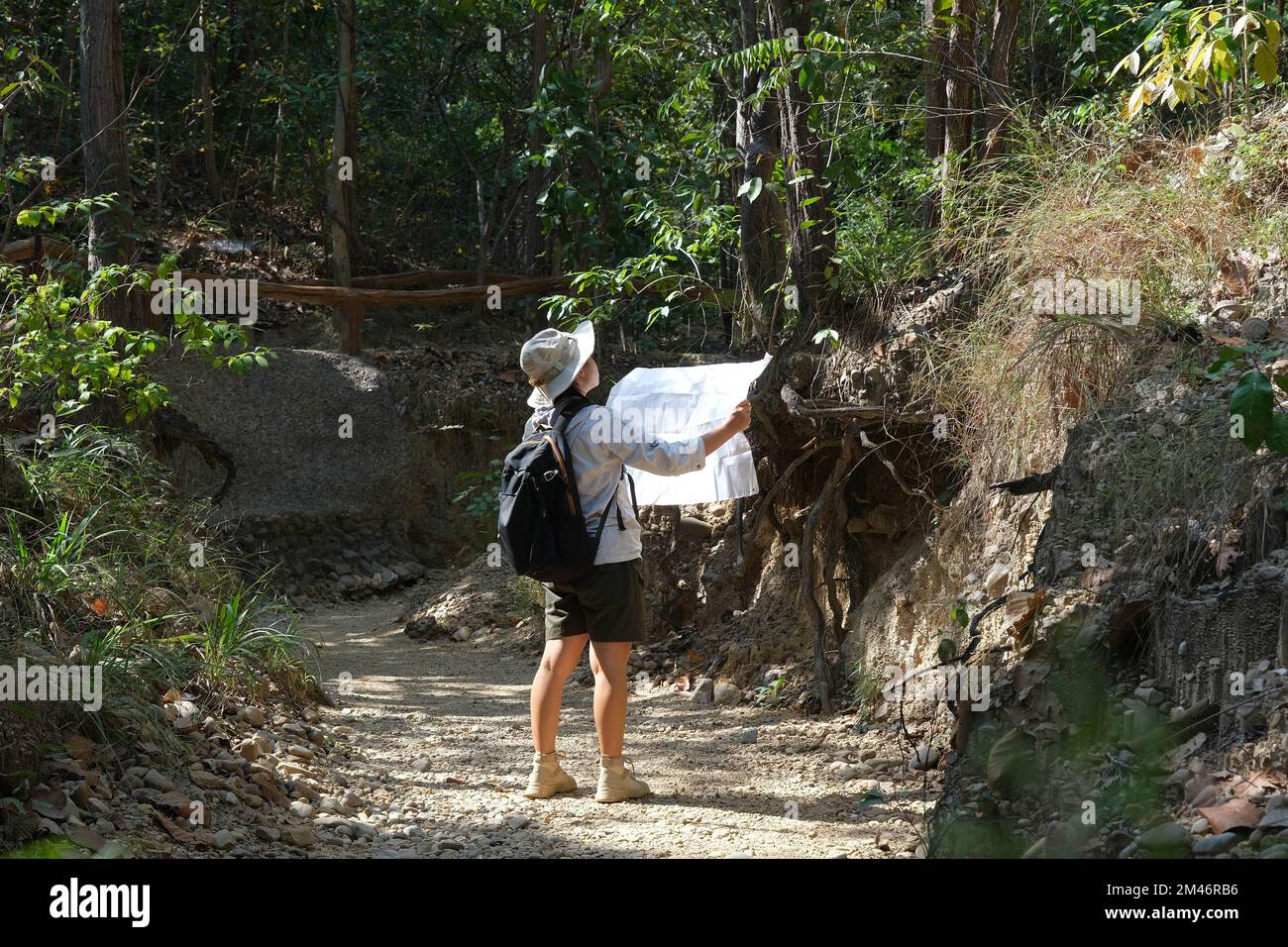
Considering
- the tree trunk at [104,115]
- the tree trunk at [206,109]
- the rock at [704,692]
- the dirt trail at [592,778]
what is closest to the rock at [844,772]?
the dirt trail at [592,778]

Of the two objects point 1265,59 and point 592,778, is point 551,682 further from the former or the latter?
point 1265,59

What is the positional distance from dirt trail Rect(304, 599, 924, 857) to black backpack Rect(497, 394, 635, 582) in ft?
3.16

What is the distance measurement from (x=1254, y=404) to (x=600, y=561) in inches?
88.8

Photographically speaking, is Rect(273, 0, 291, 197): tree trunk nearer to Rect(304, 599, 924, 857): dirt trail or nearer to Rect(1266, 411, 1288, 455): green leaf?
Rect(304, 599, 924, 857): dirt trail

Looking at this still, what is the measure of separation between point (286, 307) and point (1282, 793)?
1214cm

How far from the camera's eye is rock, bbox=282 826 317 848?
4.04 metres

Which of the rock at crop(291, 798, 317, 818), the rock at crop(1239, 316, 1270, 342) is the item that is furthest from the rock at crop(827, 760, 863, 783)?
the rock at crop(1239, 316, 1270, 342)

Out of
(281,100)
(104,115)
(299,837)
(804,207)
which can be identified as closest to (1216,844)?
(299,837)

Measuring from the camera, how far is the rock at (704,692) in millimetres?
6387

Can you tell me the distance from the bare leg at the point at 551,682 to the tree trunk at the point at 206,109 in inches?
432

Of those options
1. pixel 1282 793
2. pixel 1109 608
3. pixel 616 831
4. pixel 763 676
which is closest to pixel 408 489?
pixel 763 676

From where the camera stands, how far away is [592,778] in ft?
16.5

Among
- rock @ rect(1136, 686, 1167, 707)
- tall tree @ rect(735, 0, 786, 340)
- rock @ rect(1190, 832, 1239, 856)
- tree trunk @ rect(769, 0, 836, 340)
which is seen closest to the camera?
rock @ rect(1190, 832, 1239, 856)

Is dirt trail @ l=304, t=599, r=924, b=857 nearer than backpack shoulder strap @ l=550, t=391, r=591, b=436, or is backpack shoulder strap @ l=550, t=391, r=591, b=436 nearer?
dirt trail @ l=304, t=599, r=924, b=857
